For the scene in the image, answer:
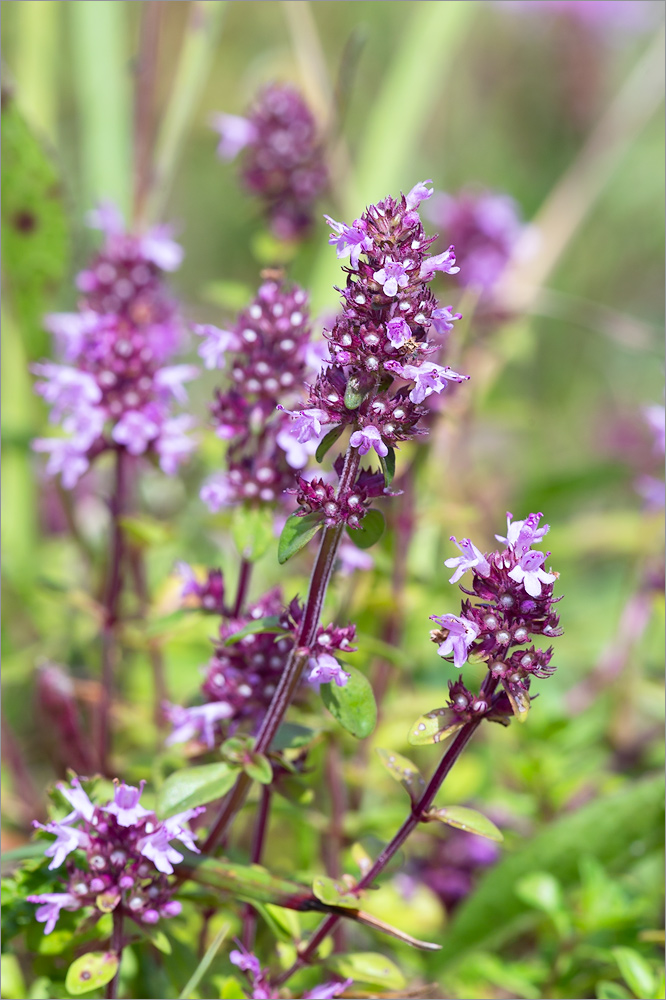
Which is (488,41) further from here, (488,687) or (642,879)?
(488,687)

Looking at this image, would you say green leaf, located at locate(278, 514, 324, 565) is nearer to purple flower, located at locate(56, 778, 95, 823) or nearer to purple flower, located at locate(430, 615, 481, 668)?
purple flower, located at locate(430, 615, 481, 668)

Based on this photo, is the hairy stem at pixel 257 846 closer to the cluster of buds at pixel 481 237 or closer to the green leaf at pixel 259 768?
the green leaf at pixel 259 768

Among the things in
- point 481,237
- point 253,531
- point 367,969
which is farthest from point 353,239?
point 481,237

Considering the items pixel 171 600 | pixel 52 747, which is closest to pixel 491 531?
pixel 171 600

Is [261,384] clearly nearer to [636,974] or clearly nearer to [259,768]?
[259,768]

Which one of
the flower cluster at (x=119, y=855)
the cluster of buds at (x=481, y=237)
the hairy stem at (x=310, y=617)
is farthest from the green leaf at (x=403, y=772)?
the cluster of buds at (x=481, y=237)

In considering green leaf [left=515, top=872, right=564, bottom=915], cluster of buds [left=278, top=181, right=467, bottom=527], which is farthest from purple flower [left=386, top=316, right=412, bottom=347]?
green leaf [left=515, top=872, right=564, bottom=915]
